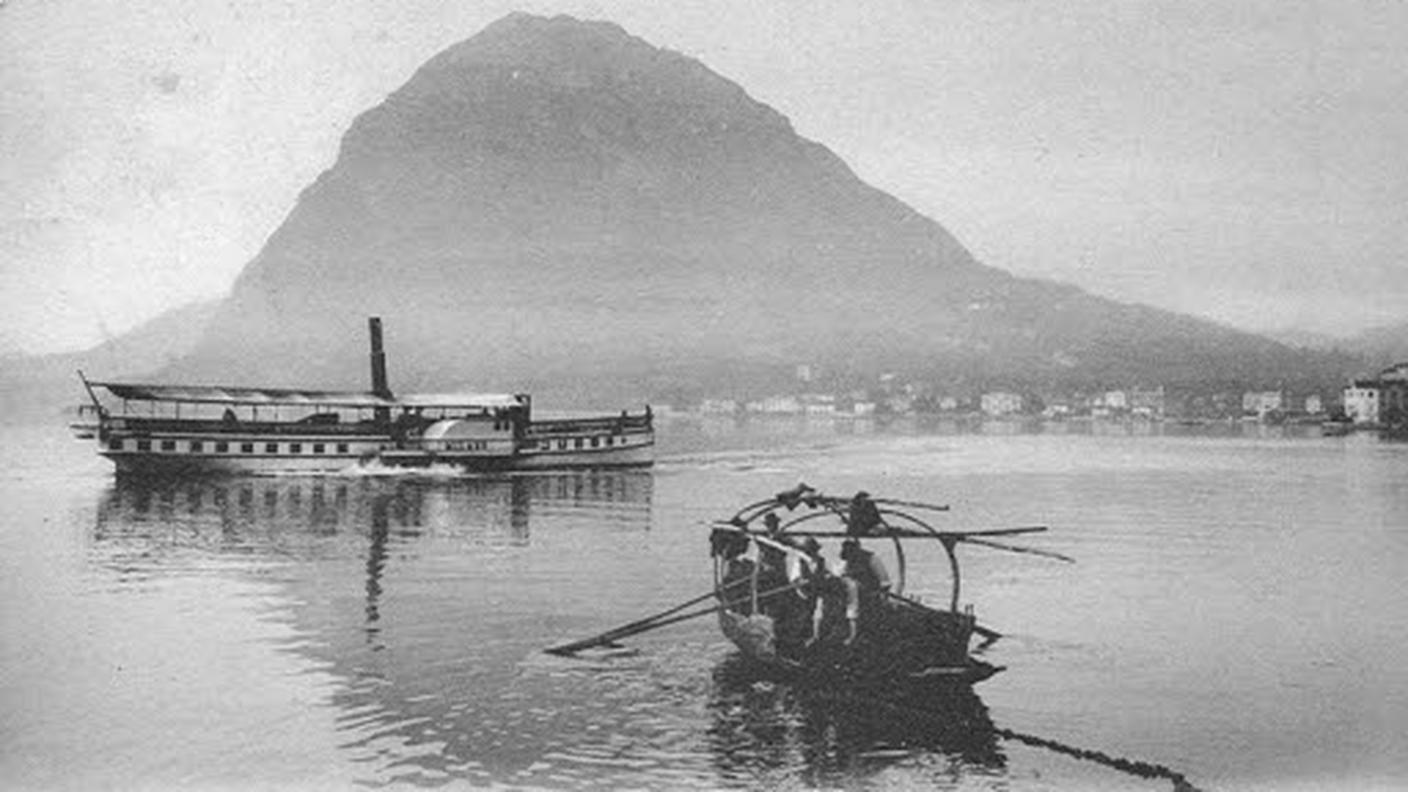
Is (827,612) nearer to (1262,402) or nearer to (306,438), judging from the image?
(1262,402)

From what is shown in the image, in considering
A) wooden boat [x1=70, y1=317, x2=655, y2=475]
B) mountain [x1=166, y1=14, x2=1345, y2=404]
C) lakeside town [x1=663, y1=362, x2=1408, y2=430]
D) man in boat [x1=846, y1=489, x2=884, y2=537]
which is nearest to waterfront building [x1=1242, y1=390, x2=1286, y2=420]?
lakeside town [x1=663, y1=362, x2=1408, y2=430]

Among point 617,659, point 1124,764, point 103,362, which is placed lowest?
point 1124,764

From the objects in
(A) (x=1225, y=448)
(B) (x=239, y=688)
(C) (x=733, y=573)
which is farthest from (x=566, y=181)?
(A) (x=1225, y=448)

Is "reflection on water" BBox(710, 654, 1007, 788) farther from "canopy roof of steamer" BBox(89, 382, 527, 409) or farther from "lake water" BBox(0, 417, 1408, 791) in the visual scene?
"canopy roof of steamer" BBox(89, 382, 527, 409)

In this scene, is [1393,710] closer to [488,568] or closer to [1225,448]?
[488,568]

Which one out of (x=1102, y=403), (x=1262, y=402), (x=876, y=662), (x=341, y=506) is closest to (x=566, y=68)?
(x=876, y=662)

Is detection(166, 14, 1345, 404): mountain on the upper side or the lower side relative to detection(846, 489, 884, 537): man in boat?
upper
